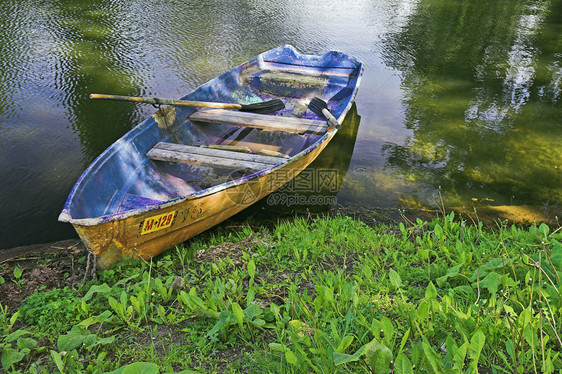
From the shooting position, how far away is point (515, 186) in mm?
5539

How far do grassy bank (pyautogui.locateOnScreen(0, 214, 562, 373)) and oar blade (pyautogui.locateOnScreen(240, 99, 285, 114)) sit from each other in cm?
284

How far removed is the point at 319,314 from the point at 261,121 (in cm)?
349

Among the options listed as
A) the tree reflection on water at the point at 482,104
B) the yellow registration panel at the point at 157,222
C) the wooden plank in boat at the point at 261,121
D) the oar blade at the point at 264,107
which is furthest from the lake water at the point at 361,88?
the yellow registration panel at the point at 157,222

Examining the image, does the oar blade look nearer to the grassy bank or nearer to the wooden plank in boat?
the wooden plank in boat

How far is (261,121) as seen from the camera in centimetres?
557

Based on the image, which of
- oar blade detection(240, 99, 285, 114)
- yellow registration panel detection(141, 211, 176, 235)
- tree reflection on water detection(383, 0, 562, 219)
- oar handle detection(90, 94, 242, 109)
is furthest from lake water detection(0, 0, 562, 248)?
yellow registration panel detection(141, 211, 176, 235)

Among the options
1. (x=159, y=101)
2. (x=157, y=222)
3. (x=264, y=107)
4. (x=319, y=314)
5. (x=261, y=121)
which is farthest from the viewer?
(x=264, y=107)

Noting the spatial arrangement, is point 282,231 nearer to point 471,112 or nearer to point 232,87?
point 232,87

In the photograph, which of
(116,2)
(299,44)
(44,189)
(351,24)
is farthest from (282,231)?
(116,2)

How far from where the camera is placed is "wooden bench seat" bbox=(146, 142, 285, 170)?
4617 millimetres

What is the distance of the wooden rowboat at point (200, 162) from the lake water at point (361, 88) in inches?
34.5

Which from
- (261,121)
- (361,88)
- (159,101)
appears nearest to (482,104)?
(361,88)

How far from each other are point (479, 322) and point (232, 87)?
5680mm

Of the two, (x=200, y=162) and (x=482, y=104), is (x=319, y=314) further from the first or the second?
(x=482, y=104)
